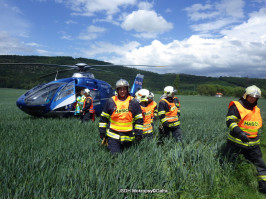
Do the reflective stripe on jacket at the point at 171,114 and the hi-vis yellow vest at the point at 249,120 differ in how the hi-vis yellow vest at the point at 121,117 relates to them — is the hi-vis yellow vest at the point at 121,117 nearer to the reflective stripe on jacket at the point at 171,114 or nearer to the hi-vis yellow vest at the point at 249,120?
the reflective stripe on jacket at the point at 171,114

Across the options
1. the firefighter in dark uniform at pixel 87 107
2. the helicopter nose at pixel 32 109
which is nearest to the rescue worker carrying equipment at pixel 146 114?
the firefighter in dark uniform at pixel 87 107

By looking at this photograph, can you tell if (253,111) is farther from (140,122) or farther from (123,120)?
(123,120)

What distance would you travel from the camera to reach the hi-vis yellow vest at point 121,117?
389 centimetres

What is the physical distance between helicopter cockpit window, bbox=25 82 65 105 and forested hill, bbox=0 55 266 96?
1099 inches

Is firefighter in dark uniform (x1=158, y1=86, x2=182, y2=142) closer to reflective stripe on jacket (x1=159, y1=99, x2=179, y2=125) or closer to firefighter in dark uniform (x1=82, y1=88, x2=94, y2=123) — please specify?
reflective stripe on jacket (x1=159, y1=99, x2=179, y2=125)

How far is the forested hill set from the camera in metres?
90.9

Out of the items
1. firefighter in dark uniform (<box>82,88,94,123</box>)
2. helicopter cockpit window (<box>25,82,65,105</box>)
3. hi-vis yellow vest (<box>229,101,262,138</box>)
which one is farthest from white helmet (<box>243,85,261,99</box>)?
helicopter cockpit window (<box>25,82,65,105</box>)

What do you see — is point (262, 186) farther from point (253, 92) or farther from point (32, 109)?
point (32, 109)

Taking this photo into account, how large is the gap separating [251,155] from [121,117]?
270cm

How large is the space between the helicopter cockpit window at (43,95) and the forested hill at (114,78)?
27.9 metres

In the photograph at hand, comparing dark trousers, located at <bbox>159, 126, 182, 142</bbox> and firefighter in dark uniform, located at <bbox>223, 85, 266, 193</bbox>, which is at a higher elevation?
firefighter in dark uniform, located at <bbox>223, 85, 266, 193</bbox>

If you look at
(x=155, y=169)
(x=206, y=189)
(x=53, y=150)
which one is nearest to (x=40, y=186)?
(x=53, y=150)

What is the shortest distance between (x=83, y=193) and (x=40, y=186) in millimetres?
576

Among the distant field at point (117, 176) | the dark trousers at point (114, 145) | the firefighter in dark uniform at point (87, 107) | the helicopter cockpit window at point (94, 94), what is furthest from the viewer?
the helicopter cockpit window at point (94, 94)
